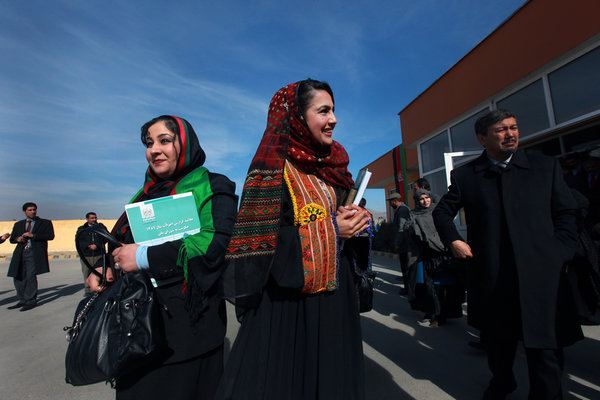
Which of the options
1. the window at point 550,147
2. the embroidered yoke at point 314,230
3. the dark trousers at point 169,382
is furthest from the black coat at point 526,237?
the window at point 550,147

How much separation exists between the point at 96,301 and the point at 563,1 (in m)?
7.64

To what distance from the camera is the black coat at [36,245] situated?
596 centimetres

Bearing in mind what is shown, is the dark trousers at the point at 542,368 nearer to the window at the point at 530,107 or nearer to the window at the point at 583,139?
the window at the point at 583,139

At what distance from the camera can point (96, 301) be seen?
126 centimetres

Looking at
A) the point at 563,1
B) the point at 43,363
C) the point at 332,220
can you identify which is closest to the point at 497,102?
the point at 563,1

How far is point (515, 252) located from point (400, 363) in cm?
173

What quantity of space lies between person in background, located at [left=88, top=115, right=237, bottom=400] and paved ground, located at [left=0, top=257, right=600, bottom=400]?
1.63m

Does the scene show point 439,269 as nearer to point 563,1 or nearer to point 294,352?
point 294,352

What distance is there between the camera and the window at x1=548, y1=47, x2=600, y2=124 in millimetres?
4867

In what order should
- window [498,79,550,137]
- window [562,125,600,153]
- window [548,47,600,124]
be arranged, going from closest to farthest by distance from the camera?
1. window [548,47,600,124]
2. window [562,125,600,153]
3. window [498,79,550,137]

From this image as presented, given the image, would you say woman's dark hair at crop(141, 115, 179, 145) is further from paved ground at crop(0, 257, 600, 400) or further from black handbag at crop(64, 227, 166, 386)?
paved ground at crop(0, 257, 600, 400)

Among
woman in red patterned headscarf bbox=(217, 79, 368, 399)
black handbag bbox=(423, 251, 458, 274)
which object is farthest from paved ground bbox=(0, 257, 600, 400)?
woman in red patterned headscarf bbox=(217, 79, 368, 399)

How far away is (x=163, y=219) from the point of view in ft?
4.55

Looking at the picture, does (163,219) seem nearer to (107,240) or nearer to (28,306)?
(107,240)
